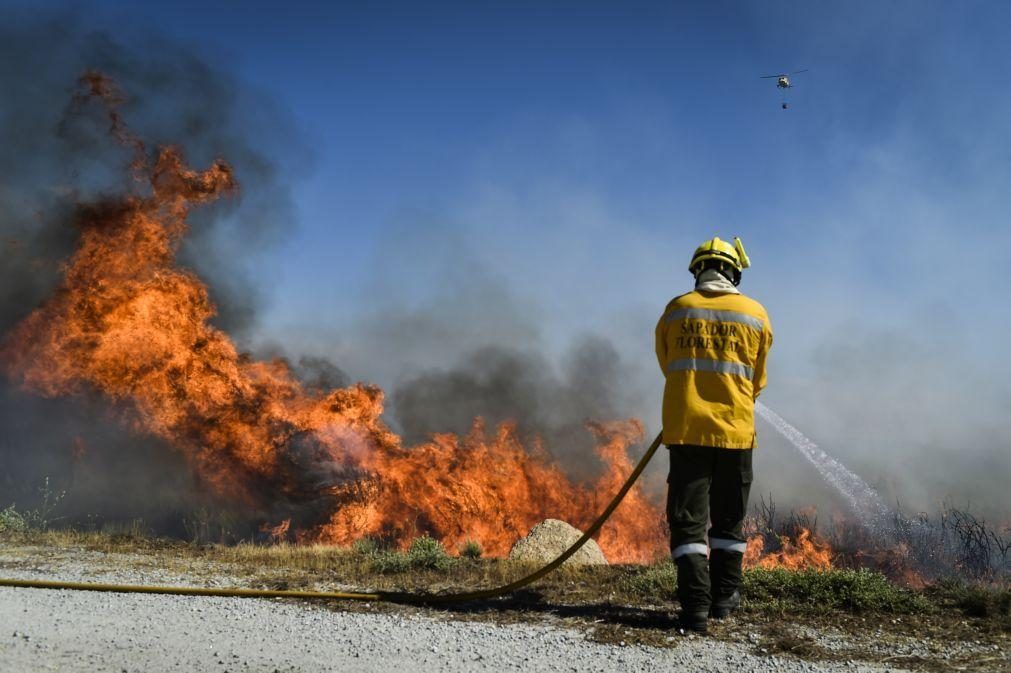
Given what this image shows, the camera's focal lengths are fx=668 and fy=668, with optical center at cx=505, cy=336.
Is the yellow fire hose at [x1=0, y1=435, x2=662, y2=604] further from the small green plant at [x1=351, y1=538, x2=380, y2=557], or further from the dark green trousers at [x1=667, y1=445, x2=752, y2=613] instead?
the small green plant at [x1=351, y1=538, x2=380, y2=557]

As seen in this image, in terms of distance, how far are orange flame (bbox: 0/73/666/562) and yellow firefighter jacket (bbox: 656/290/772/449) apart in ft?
42.1

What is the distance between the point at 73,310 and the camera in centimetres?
1661

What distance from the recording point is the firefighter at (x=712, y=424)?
4.95 metres

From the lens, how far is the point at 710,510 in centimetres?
521

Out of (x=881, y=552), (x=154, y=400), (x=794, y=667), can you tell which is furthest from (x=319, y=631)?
(x=881, y=552)

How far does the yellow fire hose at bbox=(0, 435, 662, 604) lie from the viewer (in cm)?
573

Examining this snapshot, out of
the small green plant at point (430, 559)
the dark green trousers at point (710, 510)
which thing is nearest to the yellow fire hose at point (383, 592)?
the dark green trousers at point (710, 510)

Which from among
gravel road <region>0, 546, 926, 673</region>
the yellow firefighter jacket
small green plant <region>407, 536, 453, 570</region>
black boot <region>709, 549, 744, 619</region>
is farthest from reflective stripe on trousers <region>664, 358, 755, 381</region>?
small green plant <region>407, 536, 453, 570</region>

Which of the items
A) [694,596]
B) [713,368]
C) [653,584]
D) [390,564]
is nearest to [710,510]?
[694,596]

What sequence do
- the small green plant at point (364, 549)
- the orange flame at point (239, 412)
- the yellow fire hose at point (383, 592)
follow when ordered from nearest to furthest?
1. the yellow fire hose at point (383, 592)
2. the small green plant at point (364, 549)
3. the orange flame at point (239, 412)

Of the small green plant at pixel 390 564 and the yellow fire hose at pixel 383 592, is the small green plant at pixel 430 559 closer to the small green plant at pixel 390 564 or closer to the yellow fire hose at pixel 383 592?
the small green plant at pixel 390 564

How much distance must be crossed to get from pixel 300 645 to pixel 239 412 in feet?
44.0

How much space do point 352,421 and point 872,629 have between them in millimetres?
14314

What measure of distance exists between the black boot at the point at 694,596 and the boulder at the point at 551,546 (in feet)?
11.1
